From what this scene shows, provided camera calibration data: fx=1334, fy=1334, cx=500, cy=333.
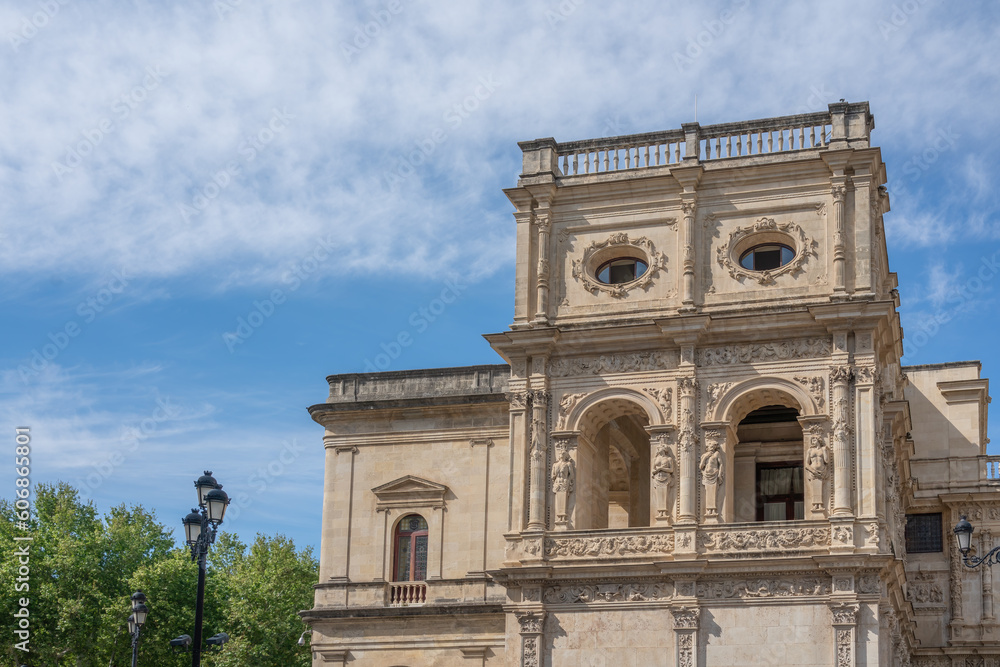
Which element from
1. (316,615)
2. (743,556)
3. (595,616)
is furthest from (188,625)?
Result: (743,556)

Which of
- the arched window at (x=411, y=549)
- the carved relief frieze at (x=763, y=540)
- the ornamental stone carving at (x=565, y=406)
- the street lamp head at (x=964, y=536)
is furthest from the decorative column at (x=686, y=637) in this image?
the arched window at (x=411, y=549)

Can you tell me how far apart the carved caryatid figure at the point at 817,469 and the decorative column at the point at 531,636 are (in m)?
6.69

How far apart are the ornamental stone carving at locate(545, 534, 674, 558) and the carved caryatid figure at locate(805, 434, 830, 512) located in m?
3.30

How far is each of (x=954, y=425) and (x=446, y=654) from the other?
61.7ft

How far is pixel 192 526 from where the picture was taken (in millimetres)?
22281

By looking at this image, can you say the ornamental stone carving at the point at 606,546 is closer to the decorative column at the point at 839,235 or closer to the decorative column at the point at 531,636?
the decorative column at the point at 531,636

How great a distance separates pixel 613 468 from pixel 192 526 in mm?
17992

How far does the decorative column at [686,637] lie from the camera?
29.3 m

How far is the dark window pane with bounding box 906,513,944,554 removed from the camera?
41000mm

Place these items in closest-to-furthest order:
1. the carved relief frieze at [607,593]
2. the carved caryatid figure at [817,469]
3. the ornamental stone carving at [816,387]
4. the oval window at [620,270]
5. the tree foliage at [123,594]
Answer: the carved caryatid figure at [817,469] → the carved relief frieze at [607,593] → the ornamental stone carving at [816,387] → the oval window at [620,270] → the tree foliage at [123,594]

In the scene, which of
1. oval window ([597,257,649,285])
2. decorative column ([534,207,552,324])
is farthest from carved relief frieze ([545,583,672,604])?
oval window ([597,257,649,285])

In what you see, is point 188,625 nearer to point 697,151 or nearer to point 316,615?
point 316,615

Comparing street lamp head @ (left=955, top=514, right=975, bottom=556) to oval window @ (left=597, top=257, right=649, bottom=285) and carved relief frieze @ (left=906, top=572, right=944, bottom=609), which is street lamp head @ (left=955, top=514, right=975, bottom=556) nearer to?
oval window @ (left=597, top=257, right=649, bottom=285)

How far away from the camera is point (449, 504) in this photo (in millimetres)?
35906
